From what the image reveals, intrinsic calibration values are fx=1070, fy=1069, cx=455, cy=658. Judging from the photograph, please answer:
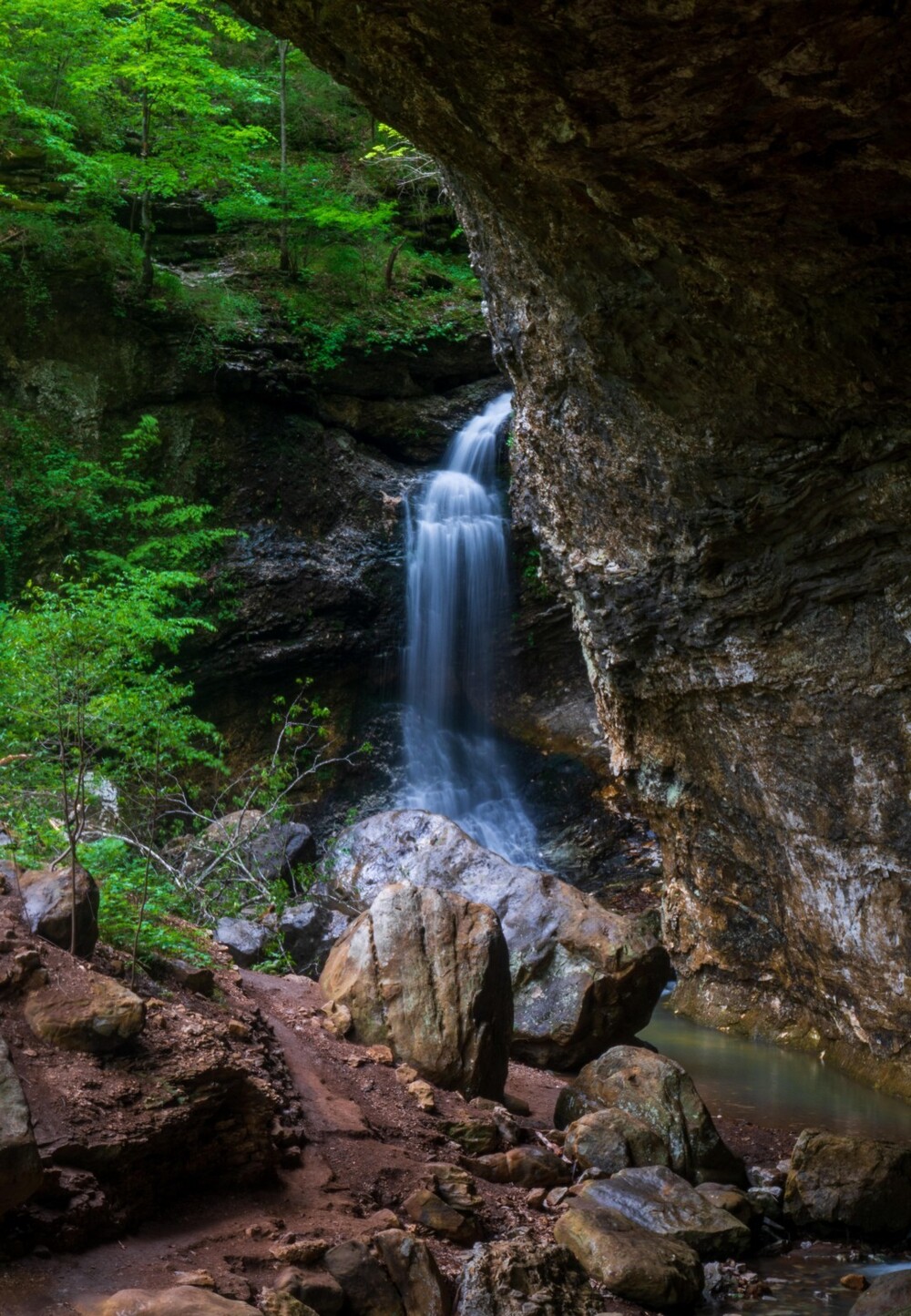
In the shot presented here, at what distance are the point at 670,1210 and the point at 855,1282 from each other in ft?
3.22

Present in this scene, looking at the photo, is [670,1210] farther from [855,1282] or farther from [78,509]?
[78,509]

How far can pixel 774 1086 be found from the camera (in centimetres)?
915

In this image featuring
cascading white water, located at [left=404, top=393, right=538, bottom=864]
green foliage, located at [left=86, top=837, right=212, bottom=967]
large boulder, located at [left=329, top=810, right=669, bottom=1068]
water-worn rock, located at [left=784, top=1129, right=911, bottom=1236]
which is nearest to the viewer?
green foliage, located at [left=86, top=837, right=212, bottom=967]

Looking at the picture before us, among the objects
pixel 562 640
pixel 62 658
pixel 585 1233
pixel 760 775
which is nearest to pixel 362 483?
pixel 562 640

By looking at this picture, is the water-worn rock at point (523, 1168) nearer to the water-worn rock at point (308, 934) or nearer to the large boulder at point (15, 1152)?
the large boulder at point (15, 1152)

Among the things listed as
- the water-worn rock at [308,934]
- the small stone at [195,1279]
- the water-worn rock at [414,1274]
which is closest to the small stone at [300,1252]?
the water-worn rock at [414,1274]

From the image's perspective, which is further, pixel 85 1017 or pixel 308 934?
pixel 308 934

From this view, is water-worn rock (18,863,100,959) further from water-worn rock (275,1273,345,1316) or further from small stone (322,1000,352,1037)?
small stone (322,1000,352,1037)

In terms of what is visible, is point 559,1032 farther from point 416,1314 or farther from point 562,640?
point 562,640

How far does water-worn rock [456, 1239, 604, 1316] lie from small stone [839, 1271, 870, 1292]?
67.0 inches

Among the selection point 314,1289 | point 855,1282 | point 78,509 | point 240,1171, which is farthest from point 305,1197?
point 78,509

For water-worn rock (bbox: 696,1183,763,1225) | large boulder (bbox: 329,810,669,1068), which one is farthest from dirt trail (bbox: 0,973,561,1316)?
water-worn rock (bbox: 696,1183,763,1225)

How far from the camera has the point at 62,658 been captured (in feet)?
21.3

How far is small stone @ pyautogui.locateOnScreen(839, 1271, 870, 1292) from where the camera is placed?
5.57 m
